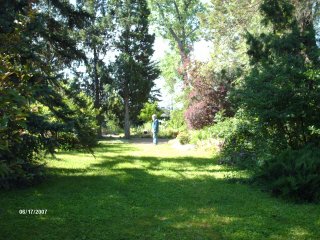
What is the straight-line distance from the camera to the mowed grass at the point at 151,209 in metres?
5.50

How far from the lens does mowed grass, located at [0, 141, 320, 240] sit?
5504 mm

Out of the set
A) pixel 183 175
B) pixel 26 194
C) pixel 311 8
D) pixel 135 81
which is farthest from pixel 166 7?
pixel 26 194

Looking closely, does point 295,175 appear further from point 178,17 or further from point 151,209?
point 178,17

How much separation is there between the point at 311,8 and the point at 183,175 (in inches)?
277

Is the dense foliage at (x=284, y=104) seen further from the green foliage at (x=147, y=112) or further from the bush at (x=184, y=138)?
the green foliage at (x=147, y=112)

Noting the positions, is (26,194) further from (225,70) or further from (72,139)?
(225,70)

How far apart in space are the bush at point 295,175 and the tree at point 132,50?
68.3ft

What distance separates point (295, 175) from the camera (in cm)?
750

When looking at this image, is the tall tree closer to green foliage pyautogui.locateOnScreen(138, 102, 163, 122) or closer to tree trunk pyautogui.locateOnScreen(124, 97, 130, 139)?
green foliage pyautogui.locateOnScreen(138, 102, 163, 122)

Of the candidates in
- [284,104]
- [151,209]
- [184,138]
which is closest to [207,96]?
[184,138]

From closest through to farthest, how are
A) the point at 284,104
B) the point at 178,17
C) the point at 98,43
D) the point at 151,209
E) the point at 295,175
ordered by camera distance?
1. the point at 151,209
2. the point at 295,175
3. the point at 284,104
4. the point at 98,43
5. the point at 178,17

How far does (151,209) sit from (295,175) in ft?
9.68

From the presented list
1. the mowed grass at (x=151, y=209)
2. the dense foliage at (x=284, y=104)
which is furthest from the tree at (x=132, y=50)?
the mowed grass at (x=151, y=209)
